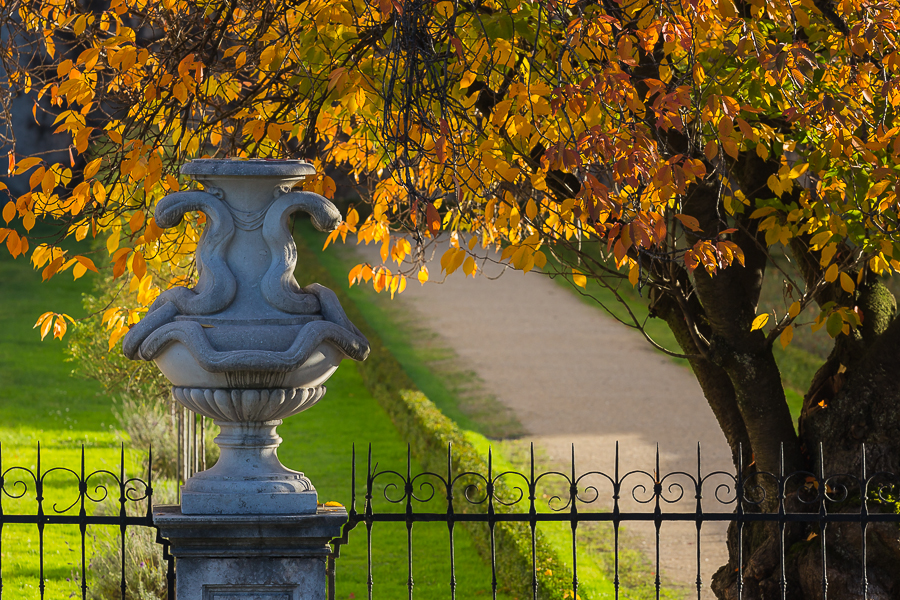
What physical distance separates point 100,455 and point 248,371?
729 cm

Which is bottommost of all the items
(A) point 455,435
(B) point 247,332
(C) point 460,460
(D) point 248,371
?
(C) point 460,460

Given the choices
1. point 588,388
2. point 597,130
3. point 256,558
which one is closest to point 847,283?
point 597,130

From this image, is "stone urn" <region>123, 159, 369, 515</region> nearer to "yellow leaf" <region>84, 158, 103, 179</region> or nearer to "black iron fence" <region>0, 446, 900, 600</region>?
"black iron fence" <region>0, 446, 900, 600</region>

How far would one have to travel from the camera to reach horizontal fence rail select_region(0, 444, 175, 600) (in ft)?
10.8

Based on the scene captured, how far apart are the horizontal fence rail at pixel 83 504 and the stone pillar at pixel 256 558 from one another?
0.16 metres

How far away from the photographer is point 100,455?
9.48 metres

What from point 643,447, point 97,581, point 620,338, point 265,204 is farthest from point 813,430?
point 620,338

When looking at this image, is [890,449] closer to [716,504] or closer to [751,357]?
[751,357]

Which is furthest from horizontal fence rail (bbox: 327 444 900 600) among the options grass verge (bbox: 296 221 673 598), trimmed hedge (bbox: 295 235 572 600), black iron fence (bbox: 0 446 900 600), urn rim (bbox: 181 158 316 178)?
urn rim (bbox: 181 158 316 178)

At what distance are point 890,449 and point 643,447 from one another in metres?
5.29

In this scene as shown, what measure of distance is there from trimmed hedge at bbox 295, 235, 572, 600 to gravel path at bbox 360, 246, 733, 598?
3.63 ft

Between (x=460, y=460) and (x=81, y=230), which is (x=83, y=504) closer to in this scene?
(x=81, y=230)

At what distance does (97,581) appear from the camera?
577 cm

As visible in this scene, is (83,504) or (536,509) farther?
(536,509)
